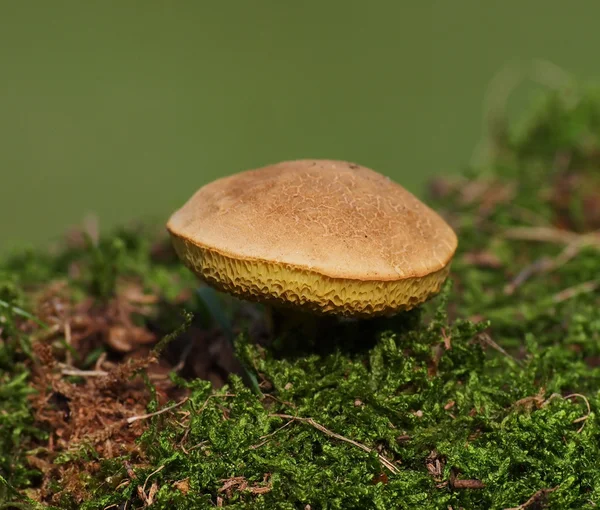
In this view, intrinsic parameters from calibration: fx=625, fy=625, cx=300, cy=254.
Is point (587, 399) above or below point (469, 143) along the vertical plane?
above

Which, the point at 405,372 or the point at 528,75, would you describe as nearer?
the point at 405,372

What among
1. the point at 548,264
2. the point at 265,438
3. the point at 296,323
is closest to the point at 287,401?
the point at 265,438

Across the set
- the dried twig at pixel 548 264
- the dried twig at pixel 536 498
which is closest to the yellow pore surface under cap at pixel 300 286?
the dried twig at pixel 536 498

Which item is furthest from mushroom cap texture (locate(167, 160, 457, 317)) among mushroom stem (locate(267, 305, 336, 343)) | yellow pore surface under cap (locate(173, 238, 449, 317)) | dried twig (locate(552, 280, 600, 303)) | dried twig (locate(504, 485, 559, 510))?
dried twig (locate(552, 280, 600, 303))

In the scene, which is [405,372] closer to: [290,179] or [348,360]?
[348,360]

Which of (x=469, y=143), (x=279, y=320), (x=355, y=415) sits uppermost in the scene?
(x=279, y=320)

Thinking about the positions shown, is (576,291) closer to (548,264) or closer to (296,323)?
(548,264)

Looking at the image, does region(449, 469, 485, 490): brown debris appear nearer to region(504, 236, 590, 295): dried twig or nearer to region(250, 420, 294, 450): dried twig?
region(250, 420, 294, 450): dried twig

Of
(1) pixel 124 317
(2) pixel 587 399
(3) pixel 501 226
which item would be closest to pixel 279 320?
(1) pixel 124 317
